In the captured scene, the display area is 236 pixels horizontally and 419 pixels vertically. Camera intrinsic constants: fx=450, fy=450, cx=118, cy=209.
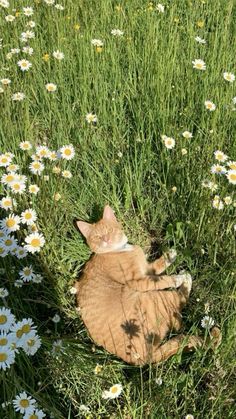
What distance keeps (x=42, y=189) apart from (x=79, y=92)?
3.09 feet

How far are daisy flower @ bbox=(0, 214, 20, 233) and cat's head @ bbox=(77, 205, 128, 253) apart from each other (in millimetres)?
413

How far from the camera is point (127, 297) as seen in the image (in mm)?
2234

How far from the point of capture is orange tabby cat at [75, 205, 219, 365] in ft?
6.64

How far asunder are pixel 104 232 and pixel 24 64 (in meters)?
1.27

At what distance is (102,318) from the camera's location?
215cm

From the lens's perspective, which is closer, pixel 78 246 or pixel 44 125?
pixel 78 246

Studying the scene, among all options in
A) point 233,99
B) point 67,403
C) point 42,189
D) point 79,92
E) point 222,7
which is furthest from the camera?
point 222,7

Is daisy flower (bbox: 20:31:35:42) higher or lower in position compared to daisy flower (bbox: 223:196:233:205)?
higher

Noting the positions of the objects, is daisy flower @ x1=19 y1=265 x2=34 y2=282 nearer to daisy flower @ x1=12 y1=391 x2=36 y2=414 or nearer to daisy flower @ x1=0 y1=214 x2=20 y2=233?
daisy flower @ x1=0 y1=214 x2=20 y2=233

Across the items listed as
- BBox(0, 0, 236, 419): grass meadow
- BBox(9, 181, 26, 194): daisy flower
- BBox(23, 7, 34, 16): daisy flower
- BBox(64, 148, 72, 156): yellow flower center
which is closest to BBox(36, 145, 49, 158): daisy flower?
BBox(0, 0, 236, 419): grass meadow

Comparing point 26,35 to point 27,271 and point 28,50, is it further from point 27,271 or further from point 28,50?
point 27,271

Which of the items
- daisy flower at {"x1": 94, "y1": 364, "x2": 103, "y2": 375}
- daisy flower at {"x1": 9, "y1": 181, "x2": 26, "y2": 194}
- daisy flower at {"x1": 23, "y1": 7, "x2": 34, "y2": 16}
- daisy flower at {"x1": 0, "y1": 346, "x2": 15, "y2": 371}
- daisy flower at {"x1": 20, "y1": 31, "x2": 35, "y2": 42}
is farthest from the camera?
daisy flower at {"x1": 23, "y1": 7, "x2": 34, "y2": 16}

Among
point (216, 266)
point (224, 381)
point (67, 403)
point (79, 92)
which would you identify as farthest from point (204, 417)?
point (79, 92)

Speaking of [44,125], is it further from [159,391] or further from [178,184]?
[159,391]
